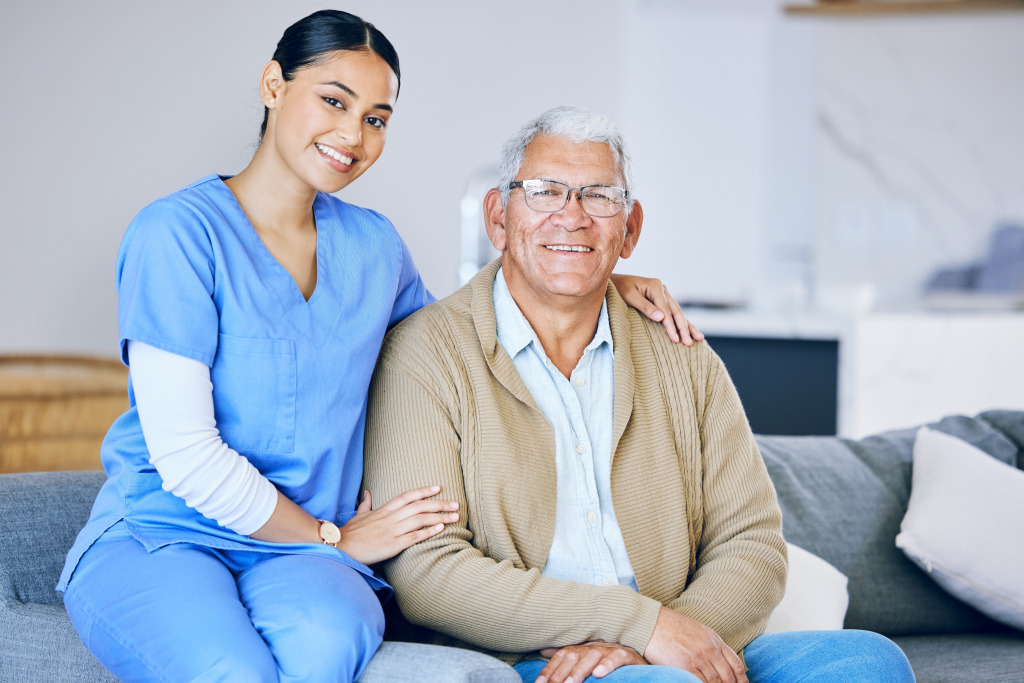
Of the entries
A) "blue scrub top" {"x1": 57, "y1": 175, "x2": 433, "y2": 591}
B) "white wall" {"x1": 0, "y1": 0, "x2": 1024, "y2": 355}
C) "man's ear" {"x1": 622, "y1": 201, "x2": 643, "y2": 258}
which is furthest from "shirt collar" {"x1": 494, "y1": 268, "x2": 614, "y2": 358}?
"white wall" {"x1": 0, "y1": 0, "x2": 1024, "y2": 355}

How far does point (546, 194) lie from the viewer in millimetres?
1600

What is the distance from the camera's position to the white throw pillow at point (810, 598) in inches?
68.2

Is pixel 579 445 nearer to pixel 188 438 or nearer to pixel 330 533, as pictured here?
pixel 330 533

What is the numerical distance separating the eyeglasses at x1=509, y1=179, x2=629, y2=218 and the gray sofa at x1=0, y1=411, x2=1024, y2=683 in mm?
747

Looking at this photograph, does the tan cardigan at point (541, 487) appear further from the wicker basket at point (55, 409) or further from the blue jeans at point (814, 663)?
the wicker basket at point (55, 409)

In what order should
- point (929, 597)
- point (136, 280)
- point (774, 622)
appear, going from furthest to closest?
point (929, 597)
point (774, 622)
point (136, 280)

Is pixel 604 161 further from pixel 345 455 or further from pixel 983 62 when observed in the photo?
pixel 983 62

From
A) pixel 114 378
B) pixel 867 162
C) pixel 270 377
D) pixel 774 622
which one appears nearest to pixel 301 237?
pixel 270 377

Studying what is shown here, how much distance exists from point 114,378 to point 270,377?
146 cm

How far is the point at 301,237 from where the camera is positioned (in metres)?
1.46

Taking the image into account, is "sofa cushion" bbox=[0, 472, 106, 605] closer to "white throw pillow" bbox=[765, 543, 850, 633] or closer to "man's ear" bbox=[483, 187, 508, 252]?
"man's ear" bbox=[483, 187, 508, 252]

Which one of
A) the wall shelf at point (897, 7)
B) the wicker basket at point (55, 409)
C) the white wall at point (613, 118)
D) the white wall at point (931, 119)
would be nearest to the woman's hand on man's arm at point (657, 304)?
the white wall at point (613, 118)

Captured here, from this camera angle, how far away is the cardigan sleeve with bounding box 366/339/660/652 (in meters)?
1.37

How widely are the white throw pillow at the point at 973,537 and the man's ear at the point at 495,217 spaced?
1073mm
